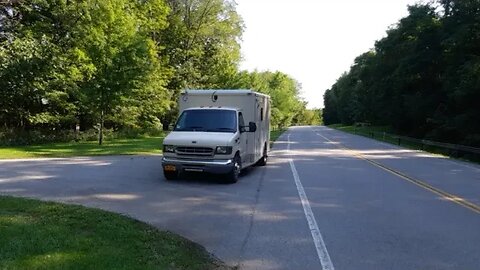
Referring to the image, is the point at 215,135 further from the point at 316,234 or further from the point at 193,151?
the point at 316,234

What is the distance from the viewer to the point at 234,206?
10.7 m

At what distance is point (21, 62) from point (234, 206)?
2238 centimetres

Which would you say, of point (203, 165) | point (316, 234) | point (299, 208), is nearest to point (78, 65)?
point (203, 165)

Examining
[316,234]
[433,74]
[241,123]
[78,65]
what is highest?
[433,74]

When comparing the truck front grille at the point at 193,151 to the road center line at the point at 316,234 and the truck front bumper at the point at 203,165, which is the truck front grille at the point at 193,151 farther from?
the road center line at the point at 316,234

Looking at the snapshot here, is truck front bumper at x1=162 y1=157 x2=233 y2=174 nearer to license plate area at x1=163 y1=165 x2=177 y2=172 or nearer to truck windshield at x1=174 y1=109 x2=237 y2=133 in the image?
license plate area at x1=163 y1=165 x2=177 y2=172

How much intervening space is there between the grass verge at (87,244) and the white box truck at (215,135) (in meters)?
5.41

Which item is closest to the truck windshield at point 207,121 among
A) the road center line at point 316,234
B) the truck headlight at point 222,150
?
the truck headlight at point 222,150

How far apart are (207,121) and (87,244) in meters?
8.95

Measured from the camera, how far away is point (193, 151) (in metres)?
14.1

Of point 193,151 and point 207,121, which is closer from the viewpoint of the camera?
point 193,151

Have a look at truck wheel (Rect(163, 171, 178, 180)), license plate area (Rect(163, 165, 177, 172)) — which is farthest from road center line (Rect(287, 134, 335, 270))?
truck wheel (Rect(163, 171, 178, 180))

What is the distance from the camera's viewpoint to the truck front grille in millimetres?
14039

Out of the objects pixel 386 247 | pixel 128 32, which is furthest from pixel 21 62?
pixel 386 247
